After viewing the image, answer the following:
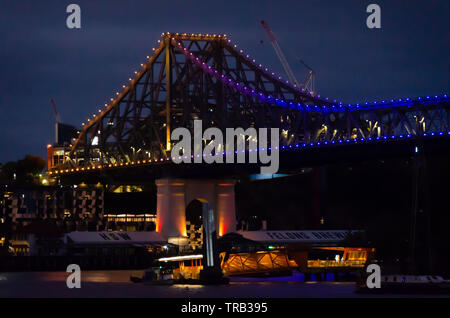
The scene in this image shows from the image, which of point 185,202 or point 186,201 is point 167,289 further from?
point 186,201

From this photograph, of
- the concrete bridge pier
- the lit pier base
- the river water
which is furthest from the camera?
the lit pier base

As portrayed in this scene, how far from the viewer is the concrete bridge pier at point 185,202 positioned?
17262 centimetres

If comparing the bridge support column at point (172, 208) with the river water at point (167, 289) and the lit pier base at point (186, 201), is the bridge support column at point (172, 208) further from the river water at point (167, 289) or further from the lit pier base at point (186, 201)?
the river water at point (167, 289)

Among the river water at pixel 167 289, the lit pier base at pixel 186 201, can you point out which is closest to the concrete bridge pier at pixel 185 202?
the lit pier base at pixel 186 201

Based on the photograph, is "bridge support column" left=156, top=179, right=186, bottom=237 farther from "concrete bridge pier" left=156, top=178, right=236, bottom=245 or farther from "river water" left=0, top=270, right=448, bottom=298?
"river water" left=0, top=270, right=448, bottom=298

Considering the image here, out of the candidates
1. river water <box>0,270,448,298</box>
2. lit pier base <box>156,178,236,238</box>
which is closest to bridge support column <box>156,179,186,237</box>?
lit pier base <box>156,178,236,238</box>

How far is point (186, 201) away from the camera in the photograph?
6929 inches

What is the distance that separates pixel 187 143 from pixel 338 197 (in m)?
29.0

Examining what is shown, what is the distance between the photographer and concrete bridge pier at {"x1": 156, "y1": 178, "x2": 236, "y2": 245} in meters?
173

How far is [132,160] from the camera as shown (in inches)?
7190

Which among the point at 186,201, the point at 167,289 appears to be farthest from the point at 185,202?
the point at 167,289

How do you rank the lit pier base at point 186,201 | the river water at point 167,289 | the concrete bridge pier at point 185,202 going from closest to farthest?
the river water at point 167,289, the concrete bridge pier at point 185,202, the lit pier base at point 186,201
